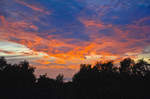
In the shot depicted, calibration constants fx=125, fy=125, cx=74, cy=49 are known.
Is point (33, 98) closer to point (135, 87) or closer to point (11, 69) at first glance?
point (11, 69)

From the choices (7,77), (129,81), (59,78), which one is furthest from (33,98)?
(59,78)

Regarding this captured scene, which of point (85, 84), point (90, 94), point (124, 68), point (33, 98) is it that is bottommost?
point (33, 98)

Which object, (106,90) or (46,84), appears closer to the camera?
(106,90)

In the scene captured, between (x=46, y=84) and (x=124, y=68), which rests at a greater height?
(x=124, y=68)

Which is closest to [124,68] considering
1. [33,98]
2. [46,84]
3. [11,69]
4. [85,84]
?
[85,84]

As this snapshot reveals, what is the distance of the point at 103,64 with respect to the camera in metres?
42.3

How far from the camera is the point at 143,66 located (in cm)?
4175

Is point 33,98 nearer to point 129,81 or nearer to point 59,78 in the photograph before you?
point 129,81

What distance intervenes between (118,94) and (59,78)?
2077 inches

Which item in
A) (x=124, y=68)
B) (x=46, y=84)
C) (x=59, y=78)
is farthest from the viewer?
A: (x=59, y=78)

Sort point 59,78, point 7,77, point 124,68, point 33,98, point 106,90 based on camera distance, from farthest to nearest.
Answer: point 59,78 → point 7,77 → point 124,68 → point 33,98 → point 106,90

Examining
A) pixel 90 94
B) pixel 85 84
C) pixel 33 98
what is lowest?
pixel 33 98

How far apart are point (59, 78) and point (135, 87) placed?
52.3m

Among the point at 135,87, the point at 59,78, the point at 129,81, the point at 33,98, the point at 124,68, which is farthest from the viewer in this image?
the point at 59,78
